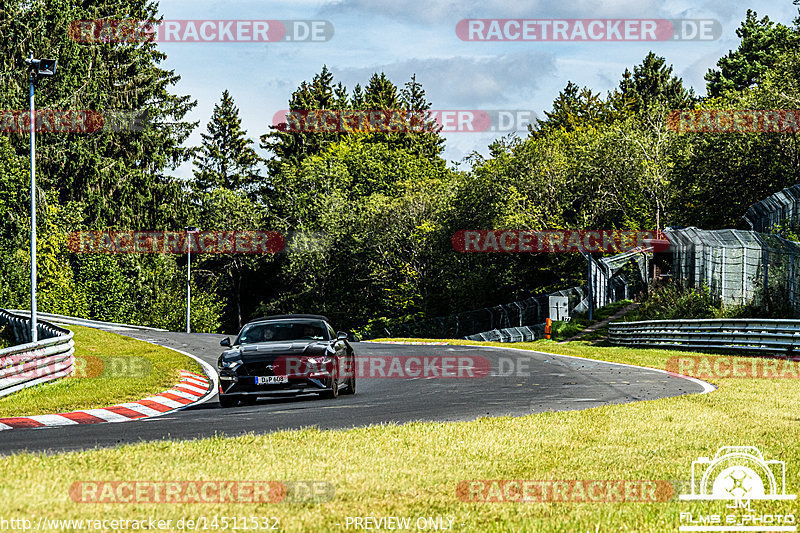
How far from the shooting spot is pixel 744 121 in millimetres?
48125

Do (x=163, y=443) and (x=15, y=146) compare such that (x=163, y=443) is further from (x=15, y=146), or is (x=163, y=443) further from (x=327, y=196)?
(x=327, y=196)

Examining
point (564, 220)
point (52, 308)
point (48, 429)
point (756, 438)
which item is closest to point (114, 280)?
point (52, 308)

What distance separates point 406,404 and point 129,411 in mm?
4319

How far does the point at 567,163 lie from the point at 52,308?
34.8m

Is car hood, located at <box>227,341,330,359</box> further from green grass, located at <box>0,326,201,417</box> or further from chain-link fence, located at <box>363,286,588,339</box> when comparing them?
chain-link fence, located at <box>363,286,588,339</box>

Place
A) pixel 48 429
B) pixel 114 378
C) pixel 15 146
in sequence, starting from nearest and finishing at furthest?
pixel 48 429 → pixel 114 378 → pixel 15 146

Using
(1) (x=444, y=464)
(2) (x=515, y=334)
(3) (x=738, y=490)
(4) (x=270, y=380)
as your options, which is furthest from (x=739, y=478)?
(2) (x=515, y=334)

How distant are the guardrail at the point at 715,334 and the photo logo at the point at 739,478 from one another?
17.5 metres

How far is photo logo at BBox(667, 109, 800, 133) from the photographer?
4603 cm

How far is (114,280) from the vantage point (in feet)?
214

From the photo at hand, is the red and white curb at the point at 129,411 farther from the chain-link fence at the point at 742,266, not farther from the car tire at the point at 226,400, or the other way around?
the chain-link fence at the point at 742,266

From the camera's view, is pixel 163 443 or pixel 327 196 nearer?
pixel 163 443

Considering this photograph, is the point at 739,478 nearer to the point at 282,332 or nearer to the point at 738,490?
the point at 738,490

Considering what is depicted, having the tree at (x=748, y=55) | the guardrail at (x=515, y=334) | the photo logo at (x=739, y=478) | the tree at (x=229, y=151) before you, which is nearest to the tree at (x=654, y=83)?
the tree at (x=748, y=55)
